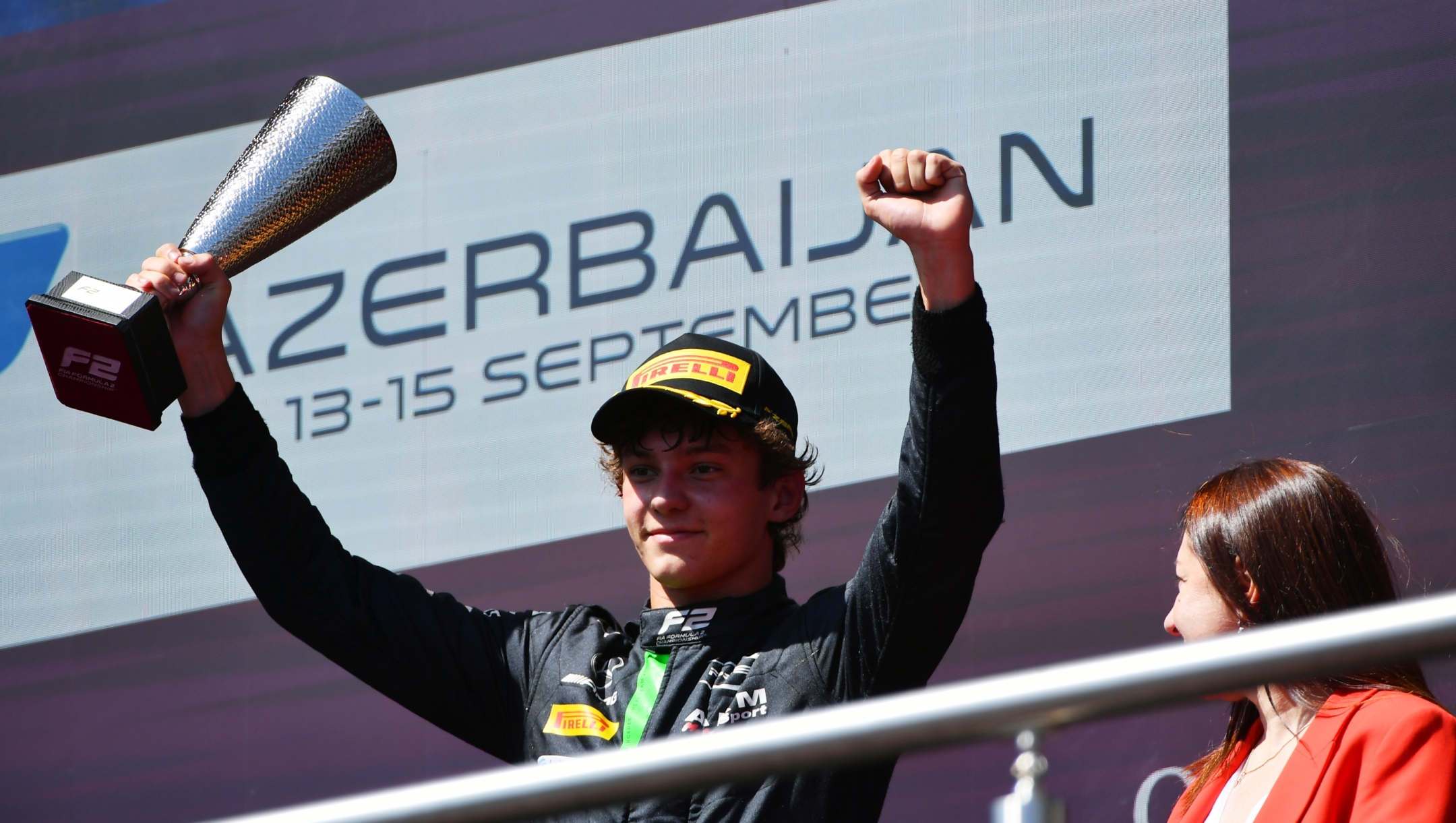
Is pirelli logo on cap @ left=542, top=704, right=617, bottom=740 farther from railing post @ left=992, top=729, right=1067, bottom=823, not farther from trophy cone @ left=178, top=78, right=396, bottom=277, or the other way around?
railing post @ left=992, top=729, right=1067, bottom=823

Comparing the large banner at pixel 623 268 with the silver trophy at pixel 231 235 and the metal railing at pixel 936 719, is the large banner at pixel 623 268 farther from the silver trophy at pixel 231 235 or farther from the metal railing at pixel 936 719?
the metal railing at pixel 936 719

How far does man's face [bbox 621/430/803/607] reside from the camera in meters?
1.46

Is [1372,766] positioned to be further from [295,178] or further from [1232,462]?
[295,178]

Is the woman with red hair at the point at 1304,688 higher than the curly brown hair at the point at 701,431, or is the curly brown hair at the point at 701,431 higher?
the curly brown hair at the point at 701,431

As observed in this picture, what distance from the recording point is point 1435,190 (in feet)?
6.08

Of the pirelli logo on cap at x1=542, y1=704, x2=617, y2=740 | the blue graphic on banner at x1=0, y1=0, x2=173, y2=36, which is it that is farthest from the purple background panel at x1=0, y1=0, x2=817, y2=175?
the pirelli logo on cap at x1=542, y1=704, x2=617, y2=740

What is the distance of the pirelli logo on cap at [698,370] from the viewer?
4.90ft

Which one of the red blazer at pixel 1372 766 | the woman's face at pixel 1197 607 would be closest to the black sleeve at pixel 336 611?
the woman's face at pixel 1197 607

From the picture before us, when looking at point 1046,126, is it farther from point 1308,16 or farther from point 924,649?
point 924,649

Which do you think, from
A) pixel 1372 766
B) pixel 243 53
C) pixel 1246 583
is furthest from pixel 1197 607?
pixel 243 53

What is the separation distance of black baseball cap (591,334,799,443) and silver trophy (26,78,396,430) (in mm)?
339

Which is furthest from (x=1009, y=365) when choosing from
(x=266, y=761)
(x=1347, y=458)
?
(x=266, y=761)

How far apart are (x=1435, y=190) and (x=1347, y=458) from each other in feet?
1.05

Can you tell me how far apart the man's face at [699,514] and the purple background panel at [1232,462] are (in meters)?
0.58
